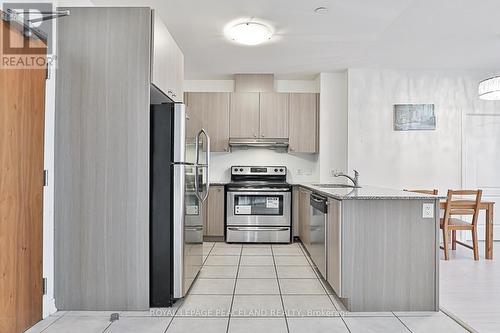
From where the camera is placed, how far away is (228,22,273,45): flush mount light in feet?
11.5

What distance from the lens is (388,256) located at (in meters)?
2.64

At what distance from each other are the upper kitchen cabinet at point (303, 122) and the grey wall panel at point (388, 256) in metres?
2.77

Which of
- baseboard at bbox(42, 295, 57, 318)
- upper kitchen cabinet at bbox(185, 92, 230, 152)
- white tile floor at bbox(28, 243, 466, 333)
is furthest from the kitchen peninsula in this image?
upper kitchen cabinet at bbox(185, 92, 230, 152)

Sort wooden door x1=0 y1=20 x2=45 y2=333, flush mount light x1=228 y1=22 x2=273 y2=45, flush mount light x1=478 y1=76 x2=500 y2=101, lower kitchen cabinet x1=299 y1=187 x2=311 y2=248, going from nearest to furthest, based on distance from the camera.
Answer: wooden door x1=0 y1=20 x2=45 y2=333, flush mount light x1=228 y1=22 x2=273 y2=45, flush mount light x1=478 y1=76 x2=500 y2=101, lower kitchen cabinet x1=299 y1=187 x2=311 y2=248

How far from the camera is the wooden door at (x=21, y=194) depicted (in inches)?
A: 81.4

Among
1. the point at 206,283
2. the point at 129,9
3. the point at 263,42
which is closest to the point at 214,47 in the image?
the point at 263,42

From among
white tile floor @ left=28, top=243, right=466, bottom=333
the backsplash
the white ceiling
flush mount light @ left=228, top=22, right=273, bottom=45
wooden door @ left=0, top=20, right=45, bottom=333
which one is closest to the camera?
wooden door @ left=0, top=20, right=45, bottom=333

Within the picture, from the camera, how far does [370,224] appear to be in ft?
8.72

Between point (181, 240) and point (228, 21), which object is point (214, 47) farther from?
point (181, 240)

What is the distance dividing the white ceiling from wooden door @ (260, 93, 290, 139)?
41 centimetres

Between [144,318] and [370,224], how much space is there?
5.99 feet

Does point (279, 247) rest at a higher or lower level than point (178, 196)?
lower

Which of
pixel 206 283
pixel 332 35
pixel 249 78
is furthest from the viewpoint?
pixel 249 78

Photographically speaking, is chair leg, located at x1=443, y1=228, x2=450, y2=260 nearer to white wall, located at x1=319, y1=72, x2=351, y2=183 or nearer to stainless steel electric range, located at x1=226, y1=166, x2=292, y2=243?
white wall, located at x1=319, y1=72, x2=351, y2=183
